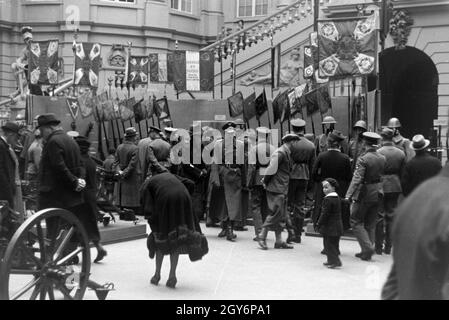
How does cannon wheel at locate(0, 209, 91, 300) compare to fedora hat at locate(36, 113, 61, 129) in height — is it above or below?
below

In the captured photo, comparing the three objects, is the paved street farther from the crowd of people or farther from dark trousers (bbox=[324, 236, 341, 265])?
the crowd of people

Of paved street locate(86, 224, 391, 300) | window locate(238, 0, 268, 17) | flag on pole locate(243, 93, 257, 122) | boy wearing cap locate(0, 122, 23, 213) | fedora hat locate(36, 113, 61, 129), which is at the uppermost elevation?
window locate(238, 0, 268, 17)

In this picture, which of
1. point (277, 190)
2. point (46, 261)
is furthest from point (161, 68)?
point (46, 261)

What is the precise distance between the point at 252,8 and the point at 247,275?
873 inches

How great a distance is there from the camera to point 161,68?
18.1 meters

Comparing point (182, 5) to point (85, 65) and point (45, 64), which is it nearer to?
point (85, 65)

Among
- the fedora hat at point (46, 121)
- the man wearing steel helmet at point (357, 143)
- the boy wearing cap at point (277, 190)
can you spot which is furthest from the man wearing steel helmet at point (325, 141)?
the fedora hat at point (46, 121)

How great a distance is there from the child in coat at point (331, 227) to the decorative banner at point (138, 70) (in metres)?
9.87

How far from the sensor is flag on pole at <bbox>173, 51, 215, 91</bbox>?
17.6 m

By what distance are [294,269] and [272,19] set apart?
14.7 meters

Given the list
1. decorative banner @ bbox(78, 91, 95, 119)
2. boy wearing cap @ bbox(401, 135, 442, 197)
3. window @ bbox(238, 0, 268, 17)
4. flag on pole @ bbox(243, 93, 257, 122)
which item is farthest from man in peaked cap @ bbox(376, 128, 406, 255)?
window @ bbox(238, 0, 268, 17)

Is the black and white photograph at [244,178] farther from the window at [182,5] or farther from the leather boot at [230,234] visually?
the window at [182,5]

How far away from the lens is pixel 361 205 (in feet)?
34.0

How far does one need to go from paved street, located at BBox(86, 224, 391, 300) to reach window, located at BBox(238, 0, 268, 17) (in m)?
19.6
